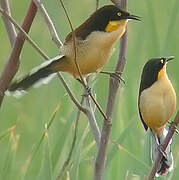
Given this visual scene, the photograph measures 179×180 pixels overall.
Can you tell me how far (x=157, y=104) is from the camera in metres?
1.90

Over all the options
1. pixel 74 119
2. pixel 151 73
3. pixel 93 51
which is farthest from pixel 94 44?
pixel 74 119

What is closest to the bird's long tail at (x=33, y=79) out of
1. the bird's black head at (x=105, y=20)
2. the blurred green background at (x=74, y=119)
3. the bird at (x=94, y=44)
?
the bird at (x=94, y=44)

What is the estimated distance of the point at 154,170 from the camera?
1.61 meters

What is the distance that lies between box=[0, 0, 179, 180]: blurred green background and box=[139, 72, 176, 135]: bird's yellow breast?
14 centimetres

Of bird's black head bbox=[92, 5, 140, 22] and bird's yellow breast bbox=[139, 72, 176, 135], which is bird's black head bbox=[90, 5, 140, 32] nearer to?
bird's black head bbox=[92, 5, 140, 22]

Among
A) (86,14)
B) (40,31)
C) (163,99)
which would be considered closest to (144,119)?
(163,99)

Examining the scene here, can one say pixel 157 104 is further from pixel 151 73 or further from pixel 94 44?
pixel 94 44

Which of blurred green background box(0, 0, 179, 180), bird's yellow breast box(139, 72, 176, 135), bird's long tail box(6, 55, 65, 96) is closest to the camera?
bird's long tail box(6, 55, 65, 96)

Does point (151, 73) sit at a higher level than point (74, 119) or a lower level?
higher

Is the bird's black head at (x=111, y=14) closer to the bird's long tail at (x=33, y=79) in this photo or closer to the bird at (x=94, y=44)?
the bird at (x=94, y=44)

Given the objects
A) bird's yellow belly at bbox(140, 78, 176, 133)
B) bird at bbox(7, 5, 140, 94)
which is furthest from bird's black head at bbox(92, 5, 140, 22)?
bird's yellow belly at bbox(140, 78, 176, 133)

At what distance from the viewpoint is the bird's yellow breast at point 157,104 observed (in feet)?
6.13

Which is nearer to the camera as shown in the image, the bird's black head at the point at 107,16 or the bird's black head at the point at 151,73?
the bird's black head at the point at 107,16

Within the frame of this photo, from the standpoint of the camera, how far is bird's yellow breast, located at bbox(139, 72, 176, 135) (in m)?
1.87
